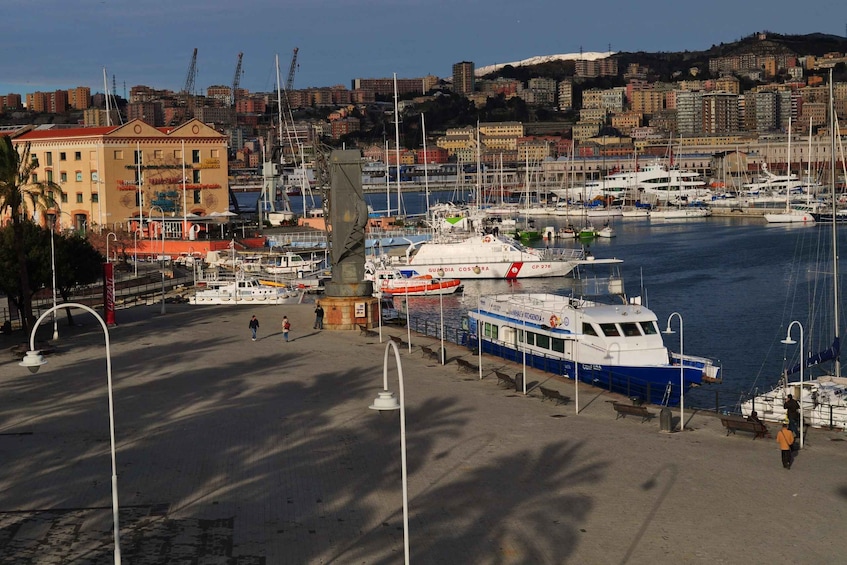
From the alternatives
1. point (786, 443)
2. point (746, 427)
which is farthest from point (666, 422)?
point (786, 443)

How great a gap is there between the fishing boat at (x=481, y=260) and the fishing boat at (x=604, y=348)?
3331 cm

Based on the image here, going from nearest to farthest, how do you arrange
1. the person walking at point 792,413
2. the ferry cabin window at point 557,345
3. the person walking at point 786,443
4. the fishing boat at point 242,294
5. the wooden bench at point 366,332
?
the person walking at point 786,443 < the person walking at point 792,413 < the ferry cabin window at point 557,345 < the wooden bench at point 366,332 < the fishing boat at point 242,294

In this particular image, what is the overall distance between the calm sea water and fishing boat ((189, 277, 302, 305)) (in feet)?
21.0

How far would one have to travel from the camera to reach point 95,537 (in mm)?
15586

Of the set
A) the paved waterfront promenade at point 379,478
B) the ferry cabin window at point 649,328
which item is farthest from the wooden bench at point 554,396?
the ferry cabin window at point 649,328

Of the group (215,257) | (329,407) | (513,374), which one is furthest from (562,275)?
(329,407)

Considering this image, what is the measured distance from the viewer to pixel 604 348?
2944cm

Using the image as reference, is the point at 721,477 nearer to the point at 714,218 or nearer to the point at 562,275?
the point at 562,275

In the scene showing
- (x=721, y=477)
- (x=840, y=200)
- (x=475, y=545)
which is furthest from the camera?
(x=840, y=200)

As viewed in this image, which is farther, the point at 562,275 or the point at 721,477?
the point at 562,275

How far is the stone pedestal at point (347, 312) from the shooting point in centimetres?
3559

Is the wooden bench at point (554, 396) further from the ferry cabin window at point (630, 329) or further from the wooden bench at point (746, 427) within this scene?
the ferry cabin window at point (630, 329)

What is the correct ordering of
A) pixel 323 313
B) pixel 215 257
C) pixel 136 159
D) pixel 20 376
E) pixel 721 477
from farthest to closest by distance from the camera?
pixel 136 159, pixel 215 257, pixel 323 313, pixel 20 376, pixel 721 477

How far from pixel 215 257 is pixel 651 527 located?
54.6 m
